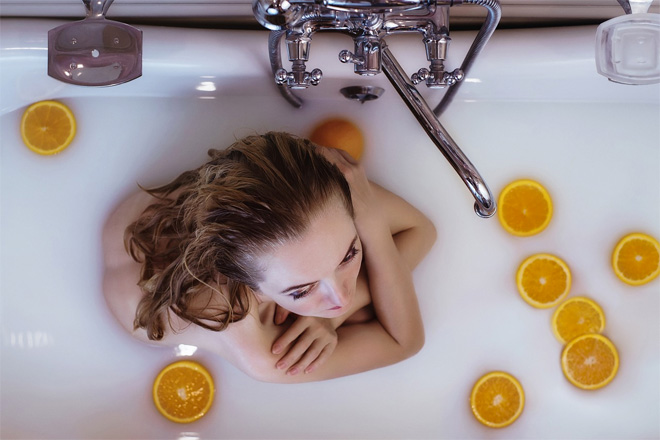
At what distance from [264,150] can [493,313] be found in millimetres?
794

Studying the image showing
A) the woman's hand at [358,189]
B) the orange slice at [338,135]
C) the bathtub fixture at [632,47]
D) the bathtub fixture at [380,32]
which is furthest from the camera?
the orange slice at [338,135]

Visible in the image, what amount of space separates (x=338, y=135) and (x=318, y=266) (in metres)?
0.51

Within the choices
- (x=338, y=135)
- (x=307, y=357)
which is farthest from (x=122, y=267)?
(x=338, y=135)

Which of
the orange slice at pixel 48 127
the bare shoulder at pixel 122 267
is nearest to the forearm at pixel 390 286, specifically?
the bare shoulder at pixel 122 267

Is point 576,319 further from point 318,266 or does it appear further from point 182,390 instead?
point 182,390

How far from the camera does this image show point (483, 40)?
1030 mm

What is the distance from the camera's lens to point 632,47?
0.92 m

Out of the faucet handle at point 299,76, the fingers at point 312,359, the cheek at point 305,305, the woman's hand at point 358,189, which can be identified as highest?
the faucet handle at point 299,76

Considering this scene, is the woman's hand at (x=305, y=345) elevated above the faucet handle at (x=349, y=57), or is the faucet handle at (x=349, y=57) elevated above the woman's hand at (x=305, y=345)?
the faucet handle at (x=349, y=57)

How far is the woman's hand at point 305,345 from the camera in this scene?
49.8 inches

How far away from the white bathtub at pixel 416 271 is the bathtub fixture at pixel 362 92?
49 millimetres

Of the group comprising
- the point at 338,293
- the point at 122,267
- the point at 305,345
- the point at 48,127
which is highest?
the point at 48,127

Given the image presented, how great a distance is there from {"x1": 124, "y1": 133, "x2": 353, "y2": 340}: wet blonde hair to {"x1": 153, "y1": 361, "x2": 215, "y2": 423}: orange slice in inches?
8.7

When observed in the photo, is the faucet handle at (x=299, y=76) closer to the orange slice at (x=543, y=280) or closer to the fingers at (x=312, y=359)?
the fingers at (x=312, y=359)
